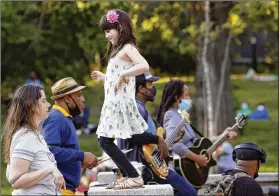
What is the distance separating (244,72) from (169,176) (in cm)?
3633

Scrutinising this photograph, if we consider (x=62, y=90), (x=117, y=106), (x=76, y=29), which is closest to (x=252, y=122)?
(x=76, y=29)

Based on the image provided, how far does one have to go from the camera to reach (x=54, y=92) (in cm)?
949

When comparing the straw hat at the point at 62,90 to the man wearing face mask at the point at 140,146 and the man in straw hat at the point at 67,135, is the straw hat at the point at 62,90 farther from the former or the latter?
the man wearing face mask at the point at 140,146

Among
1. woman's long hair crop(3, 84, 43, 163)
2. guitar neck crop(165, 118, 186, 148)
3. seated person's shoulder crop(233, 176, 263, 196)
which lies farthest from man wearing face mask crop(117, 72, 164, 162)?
woman's long hair crop(3, 84, 43, 163)

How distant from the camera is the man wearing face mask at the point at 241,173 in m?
8.14

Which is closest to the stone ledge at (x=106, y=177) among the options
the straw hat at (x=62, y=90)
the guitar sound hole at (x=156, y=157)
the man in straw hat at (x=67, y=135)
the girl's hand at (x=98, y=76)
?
the guitar sound hole at (x=156, y=157)

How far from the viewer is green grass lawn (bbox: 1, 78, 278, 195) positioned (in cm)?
2420

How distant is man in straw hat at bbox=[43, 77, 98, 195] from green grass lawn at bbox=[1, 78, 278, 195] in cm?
952

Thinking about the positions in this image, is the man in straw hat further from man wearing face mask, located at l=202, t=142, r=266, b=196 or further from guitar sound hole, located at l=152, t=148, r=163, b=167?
man wearing face mask, located at l=202, t=142, r=266, b=196

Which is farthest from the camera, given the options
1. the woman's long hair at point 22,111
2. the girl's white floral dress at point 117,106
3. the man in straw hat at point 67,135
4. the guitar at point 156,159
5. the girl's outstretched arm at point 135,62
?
the guitar at point 156,159

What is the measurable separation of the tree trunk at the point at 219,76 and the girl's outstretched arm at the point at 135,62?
36.9 ft

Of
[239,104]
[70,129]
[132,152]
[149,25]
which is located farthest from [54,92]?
[239,104]

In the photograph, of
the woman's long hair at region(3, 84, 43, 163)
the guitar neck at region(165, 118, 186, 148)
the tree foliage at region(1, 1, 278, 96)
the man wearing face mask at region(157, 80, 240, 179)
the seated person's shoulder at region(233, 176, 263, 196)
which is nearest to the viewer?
the woman's long hair at region(3, 84, 43, 163)

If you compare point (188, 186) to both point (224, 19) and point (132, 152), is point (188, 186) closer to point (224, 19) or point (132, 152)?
point (132, 152)
